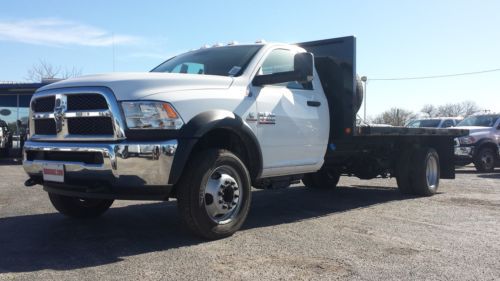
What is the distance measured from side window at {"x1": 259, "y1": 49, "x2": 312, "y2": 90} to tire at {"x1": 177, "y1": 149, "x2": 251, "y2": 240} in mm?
1394

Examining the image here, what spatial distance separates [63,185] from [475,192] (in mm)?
7742

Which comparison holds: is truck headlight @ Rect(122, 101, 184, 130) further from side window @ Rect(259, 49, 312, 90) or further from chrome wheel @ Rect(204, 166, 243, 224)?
side window @ Rect(259, 49, 312, 90)

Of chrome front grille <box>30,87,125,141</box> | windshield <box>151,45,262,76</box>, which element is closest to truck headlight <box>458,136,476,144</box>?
windshield <box>151,45,262,76</box>

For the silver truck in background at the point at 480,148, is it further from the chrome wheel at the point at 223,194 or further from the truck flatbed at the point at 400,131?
the chrome wheel at the point at 223,194

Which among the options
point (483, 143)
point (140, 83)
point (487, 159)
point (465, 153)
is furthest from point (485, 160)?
point (140, 83)

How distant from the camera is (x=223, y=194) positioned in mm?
5184

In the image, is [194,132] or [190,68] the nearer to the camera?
[194,132]

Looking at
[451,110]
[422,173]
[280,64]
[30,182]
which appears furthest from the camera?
[451,110]

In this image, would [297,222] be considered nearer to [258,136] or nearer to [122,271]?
[258,136]

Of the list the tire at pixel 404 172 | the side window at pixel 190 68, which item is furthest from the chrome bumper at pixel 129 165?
the tire at pixel 404 172

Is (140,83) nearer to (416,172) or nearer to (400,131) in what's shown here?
(400,131)

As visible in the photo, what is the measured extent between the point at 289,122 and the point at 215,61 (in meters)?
1.15

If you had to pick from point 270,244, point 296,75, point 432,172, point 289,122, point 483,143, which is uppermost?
point 296,75

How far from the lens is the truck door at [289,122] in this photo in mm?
5852
